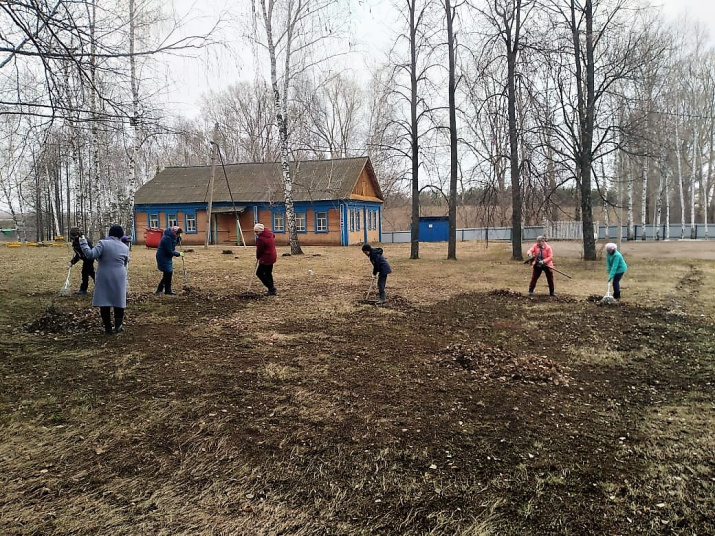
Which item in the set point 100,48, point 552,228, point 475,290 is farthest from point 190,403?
point 552,228

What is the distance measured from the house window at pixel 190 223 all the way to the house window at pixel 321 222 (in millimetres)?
8368

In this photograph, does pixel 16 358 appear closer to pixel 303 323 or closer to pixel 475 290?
pixel 303 323

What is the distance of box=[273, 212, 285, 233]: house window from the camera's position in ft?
105

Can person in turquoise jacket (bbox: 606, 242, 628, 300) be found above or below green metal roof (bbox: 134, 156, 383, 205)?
below

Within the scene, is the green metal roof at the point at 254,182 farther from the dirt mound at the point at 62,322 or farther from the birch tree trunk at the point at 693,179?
the birch tree trunk at the point at 693,179

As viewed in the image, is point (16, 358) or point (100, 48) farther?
point (16, 358)

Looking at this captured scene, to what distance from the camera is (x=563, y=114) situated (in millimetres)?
19422

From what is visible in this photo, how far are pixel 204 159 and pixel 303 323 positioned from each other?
45.4 meters

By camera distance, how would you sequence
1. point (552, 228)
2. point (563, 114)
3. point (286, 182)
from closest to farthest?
point (563, 114) < point (286, 182) < point (552, 228)

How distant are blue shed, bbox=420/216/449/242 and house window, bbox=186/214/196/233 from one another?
639 inches

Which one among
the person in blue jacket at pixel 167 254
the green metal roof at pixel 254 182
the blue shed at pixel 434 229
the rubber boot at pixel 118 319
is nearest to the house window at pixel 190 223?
the green metal roof at pixel 254 182

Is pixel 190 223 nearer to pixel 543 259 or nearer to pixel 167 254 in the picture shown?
pixel 167 254

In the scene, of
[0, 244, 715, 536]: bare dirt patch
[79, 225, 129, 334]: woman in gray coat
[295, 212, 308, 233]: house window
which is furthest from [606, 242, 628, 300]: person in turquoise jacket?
[295, 212, 308, 233]: house window

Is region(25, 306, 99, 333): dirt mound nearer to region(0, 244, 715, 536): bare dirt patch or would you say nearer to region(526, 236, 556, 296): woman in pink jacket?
region(0, 244, 715, 536): bare dirt patch
